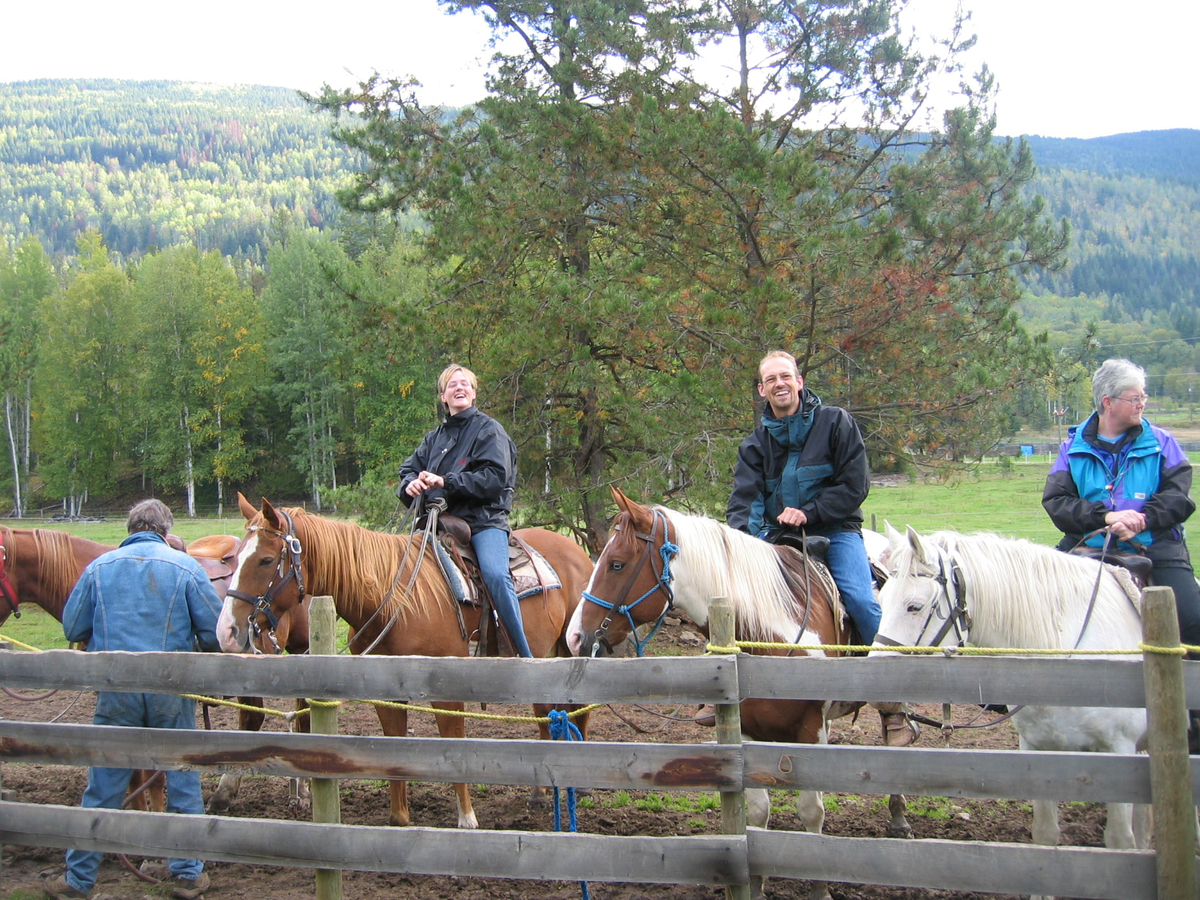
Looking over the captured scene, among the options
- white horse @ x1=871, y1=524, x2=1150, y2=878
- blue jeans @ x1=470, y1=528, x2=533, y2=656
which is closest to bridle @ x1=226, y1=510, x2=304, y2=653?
blue jeans @ x1=470, y1=528, x2=533, y2=656

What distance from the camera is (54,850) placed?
4559 mm

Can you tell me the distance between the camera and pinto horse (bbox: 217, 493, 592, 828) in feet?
13.9

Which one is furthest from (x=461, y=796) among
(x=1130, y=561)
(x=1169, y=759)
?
(x=1130, y=561)

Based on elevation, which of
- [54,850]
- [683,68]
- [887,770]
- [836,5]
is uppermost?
[836,5]

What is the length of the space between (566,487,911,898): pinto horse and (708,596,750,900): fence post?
2.86ft

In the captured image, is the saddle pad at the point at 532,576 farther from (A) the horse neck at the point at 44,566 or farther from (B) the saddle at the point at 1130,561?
(B) the saddle at the point at 1130,561

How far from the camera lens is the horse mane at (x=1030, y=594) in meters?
3.74

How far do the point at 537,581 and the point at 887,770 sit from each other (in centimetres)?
289

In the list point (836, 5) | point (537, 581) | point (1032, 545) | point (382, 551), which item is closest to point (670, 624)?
point (537, 581)

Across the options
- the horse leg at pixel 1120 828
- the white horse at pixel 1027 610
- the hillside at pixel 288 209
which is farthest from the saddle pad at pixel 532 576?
the hillside at pixel 288 209

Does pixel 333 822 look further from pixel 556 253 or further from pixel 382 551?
pixel 556 253

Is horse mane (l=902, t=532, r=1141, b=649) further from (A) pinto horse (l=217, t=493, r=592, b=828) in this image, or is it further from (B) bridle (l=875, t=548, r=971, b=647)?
(A) pinto horse (l=217, t=493, r=592, b=828)

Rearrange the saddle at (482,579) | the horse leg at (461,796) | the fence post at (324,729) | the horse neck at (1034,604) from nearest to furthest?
the fence post at (324,729) → the horse neck at (1034,604) → the horse leg at (461,796) → the saddle at (482,579)

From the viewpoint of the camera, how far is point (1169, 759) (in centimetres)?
272
